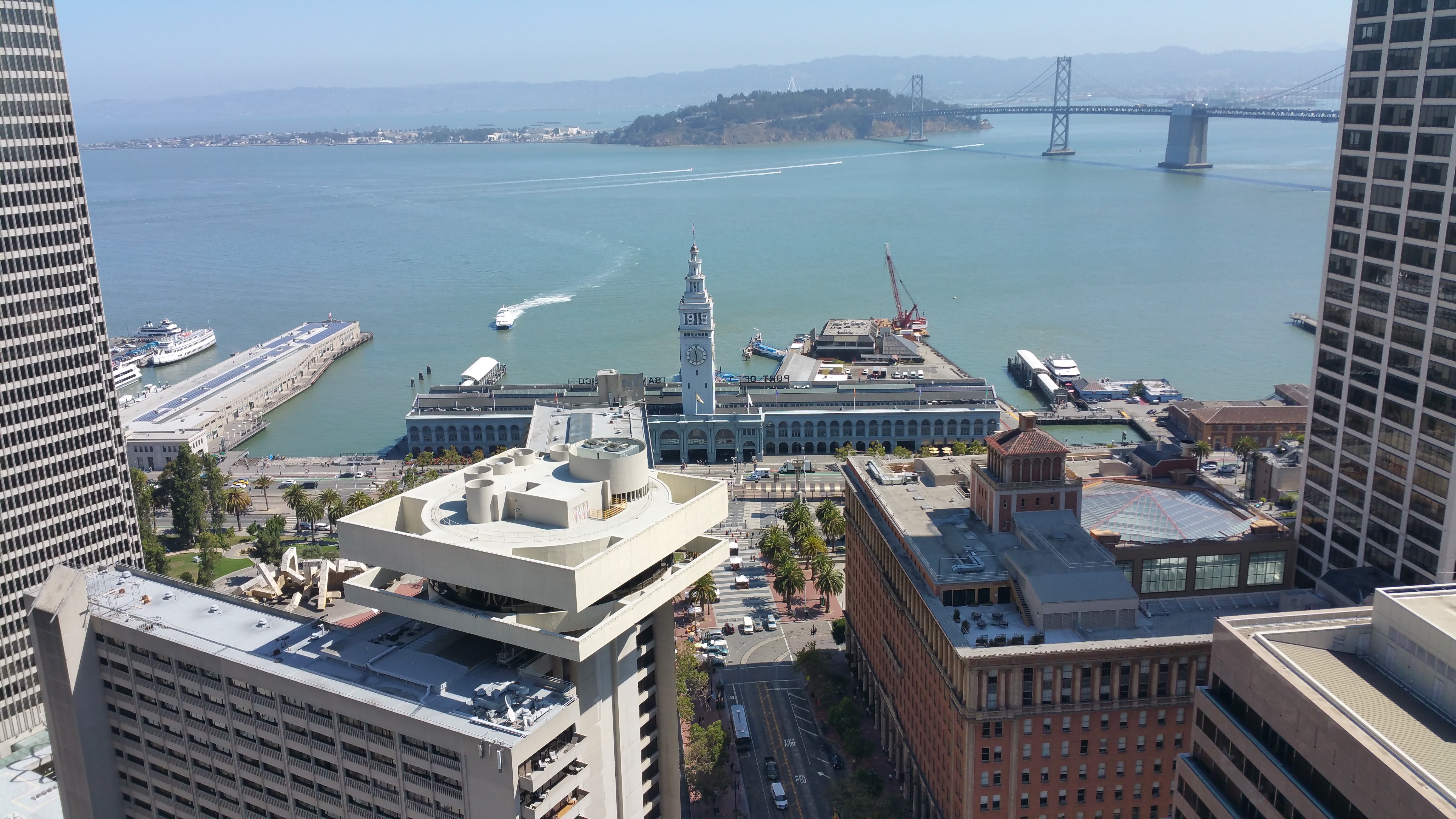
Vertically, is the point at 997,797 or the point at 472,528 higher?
the point at 472,528

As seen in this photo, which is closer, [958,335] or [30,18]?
[30,18]

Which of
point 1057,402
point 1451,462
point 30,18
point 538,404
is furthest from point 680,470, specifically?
point 1451,462

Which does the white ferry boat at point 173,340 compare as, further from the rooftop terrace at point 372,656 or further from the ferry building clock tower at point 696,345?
the rooftop terrace at point 372,656

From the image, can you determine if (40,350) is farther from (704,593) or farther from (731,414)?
(731,414)

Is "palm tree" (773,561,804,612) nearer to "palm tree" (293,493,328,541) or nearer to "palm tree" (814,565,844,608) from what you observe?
"palm tree" (814,565,844,608)

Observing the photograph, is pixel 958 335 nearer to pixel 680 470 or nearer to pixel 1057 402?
pixel 1057 402

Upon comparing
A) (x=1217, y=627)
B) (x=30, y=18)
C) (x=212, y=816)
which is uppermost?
(x=30, y=18)

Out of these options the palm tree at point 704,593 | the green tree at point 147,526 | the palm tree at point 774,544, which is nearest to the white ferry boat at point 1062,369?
the palm tree at point 774,544
